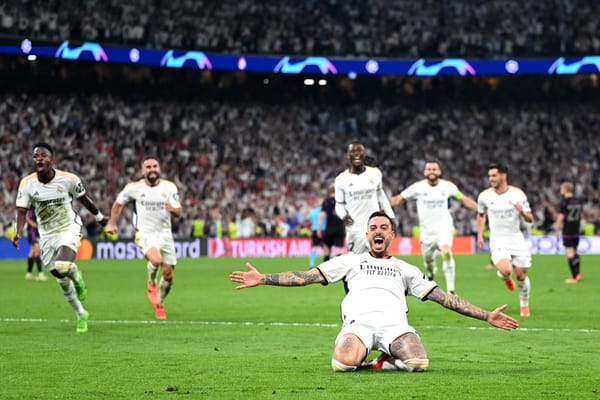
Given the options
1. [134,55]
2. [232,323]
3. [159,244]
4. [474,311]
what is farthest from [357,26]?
[474,311]

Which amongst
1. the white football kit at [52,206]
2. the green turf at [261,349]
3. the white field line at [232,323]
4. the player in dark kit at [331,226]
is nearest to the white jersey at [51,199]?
the white football kit at [52,206]

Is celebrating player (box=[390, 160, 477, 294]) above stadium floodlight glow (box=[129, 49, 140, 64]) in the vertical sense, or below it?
below

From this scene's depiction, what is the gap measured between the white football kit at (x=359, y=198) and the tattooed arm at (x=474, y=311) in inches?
254

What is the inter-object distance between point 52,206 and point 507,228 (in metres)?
7.28

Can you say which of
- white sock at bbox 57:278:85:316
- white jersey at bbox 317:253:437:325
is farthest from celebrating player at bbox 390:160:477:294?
white jersey at bbox 317:253:437:325

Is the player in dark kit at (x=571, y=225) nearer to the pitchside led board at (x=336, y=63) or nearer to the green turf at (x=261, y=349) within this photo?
the green turf at (x=261, y=349)

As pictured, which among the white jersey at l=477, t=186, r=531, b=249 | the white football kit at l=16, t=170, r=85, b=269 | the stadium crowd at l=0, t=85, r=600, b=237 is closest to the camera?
the white football kit at l=16, t=170, r=85, b=269

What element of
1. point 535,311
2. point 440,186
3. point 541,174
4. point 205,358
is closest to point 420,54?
point 541,174

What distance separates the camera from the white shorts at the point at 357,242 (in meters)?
16.6

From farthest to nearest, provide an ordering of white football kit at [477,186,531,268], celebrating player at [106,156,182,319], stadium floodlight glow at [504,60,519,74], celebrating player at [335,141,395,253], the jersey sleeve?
stadium floodlight glow at [504,60,519,74] < white football kit at [477,186,531,268] < the jersey sleeve < celebrating player at [106,156,182,319] < celebrating player at [335,141,395,253]

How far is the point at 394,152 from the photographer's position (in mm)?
53938

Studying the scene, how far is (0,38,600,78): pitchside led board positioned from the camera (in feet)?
157

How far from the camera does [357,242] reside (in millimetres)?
16641

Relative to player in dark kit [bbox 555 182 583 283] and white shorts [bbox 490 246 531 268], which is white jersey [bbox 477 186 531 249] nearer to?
white shorts [bbox 490 246 531 268]
